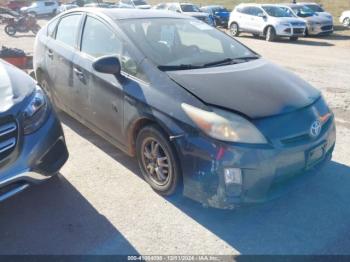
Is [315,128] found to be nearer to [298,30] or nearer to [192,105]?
[192,105]

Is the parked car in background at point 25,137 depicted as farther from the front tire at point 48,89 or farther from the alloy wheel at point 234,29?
the alloy wheel at point 234,29

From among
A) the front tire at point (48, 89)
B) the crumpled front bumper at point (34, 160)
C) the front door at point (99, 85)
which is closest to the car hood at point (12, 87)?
the crumpled front bumper at point (34, 160)

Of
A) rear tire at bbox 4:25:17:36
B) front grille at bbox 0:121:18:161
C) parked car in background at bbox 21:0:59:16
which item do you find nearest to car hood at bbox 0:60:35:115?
front grille at bbox 0:121:18:161

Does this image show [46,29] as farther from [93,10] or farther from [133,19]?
[133,19]

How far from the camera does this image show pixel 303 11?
1844 centimetres

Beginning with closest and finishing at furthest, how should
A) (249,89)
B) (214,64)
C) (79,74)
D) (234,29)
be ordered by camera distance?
(249,89), (214,64), (79,74), (234,29)

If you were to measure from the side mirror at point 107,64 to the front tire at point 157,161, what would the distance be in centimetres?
63

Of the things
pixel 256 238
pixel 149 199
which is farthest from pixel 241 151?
pixel 149 199

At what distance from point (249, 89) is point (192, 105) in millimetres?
572

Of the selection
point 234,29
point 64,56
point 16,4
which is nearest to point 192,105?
point 64,56

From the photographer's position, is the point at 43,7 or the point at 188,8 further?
the point at 43,7

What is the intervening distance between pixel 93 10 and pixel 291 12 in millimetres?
15516

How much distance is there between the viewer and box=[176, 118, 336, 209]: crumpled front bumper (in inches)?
108

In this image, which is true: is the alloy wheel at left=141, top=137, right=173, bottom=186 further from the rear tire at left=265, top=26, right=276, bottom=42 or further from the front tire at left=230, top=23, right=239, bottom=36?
the front tire at left=230, top=23, right=239, bottom=36
